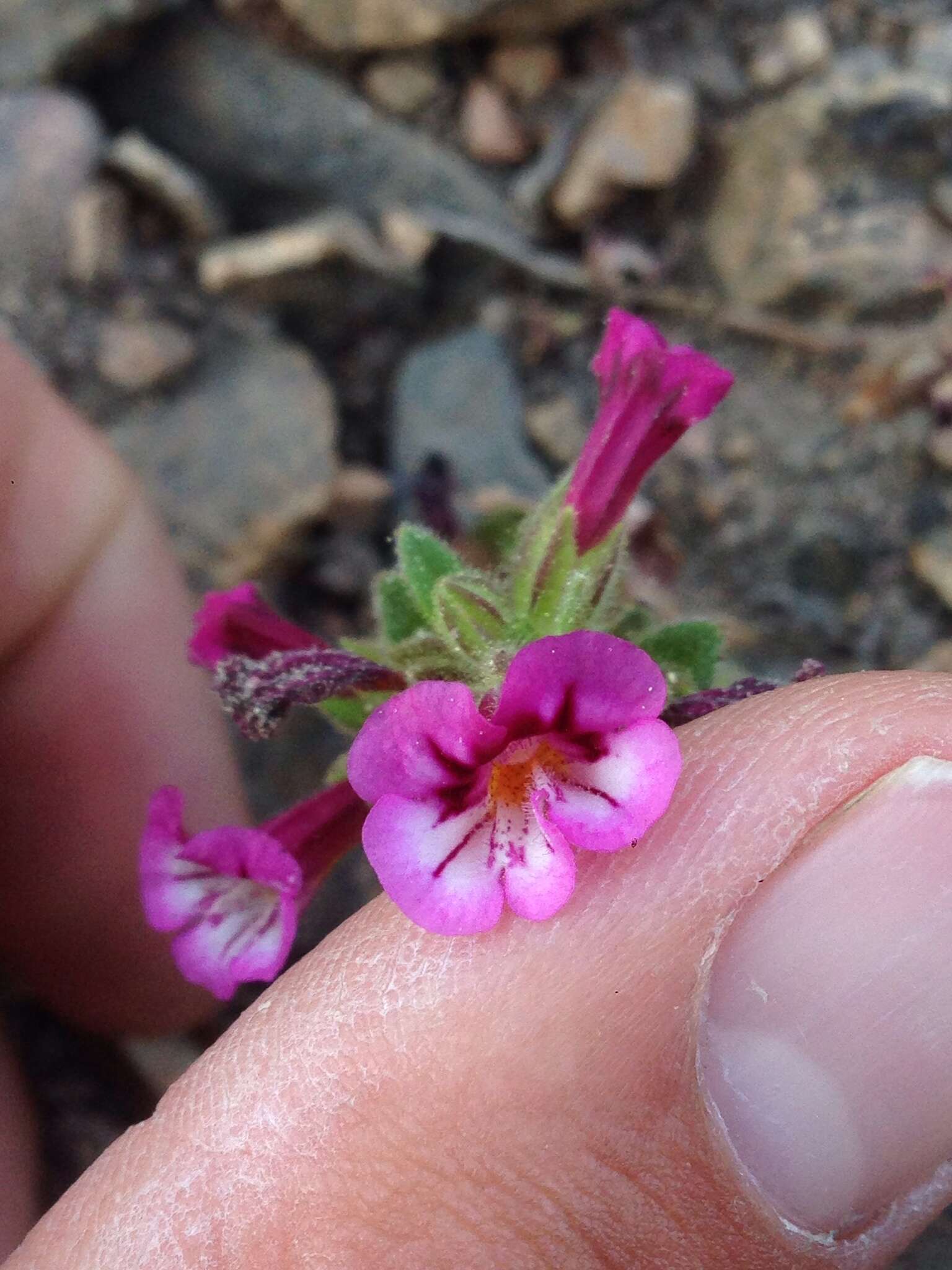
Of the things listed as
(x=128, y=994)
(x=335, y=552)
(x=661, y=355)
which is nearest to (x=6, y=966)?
(x=128, y=994)

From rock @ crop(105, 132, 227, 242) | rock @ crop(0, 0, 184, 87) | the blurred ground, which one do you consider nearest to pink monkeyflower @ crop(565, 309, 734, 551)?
the blurred ground

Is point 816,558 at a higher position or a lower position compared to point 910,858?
lower

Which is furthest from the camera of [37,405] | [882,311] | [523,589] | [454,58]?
[454,58]

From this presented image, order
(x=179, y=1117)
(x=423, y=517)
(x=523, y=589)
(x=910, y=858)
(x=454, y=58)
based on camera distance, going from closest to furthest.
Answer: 1. (x=910, y=858)
2. (x=179, y=1117)
3. (x=523, y=589)
4. (x=423, y=517)
5. (x=454, y=58)

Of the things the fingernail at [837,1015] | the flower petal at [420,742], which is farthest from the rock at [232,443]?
the fingernail at [837,1015]

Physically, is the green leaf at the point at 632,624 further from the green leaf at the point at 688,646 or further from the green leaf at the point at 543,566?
the green leaf at the point at 543,566

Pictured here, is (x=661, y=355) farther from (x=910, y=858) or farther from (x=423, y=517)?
(x=423, y=517)
